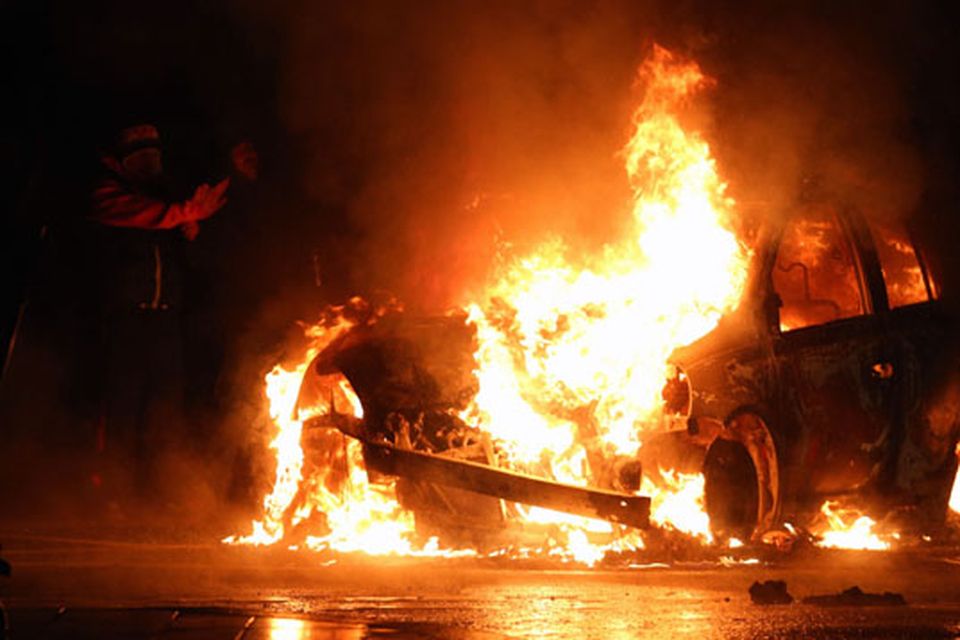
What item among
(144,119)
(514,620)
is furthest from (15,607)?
(144,119)

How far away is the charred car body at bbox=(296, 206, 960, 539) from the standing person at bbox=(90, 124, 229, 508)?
10.4ft

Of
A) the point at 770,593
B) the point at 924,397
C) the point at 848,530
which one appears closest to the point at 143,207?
the point at 848,530

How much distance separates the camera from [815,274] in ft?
25.2

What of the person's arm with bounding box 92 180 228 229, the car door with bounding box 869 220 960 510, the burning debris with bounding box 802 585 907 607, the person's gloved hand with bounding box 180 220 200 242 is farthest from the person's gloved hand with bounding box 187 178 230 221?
the burning debris with bounding box 802 585 907 607

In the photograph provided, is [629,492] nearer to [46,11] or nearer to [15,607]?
[15,607]

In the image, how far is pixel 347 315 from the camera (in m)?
7.92

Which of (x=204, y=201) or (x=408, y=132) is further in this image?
(x=408, y=132)

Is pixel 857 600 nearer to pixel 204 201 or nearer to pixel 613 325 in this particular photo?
pixel 613 325

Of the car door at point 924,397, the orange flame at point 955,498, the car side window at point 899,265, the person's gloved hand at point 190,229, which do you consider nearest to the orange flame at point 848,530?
the car door at point 924,397

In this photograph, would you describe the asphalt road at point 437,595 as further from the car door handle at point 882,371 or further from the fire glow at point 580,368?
the car door handle at point 882,371

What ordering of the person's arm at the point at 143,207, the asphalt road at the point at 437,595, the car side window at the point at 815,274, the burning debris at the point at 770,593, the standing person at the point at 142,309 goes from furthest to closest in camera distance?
the standing person at the point at 142,309 < the person's arm at the point at 143,207 < the car side window at the point at 815,274 < the burning debris at the point at 770,593 < the asphalt road at the point at 437,595

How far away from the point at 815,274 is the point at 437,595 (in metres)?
3.52

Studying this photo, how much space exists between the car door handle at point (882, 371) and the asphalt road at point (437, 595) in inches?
41.1

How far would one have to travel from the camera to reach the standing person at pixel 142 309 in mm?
9844
